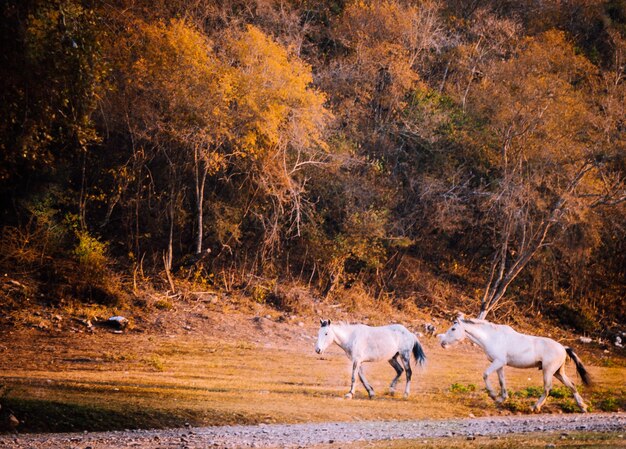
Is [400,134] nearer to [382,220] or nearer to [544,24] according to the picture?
[382,220]

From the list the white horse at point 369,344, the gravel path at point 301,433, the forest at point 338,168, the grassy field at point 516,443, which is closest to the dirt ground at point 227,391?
the gravel path at point 301,433

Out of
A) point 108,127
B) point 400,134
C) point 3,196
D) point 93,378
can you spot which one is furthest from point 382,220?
point 93,378

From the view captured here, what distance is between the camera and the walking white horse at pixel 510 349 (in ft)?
56.1

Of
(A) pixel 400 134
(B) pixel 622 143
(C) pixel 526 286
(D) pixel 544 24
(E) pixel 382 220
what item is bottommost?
(C) pixel 526 286

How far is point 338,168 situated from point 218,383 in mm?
15363

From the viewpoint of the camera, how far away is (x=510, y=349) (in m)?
17.3

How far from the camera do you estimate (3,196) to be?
1036 inches

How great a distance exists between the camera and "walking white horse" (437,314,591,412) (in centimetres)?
1711

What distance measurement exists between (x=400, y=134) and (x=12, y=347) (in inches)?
801

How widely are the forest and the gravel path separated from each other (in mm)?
12572

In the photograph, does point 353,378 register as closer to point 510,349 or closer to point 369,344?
point 369,344

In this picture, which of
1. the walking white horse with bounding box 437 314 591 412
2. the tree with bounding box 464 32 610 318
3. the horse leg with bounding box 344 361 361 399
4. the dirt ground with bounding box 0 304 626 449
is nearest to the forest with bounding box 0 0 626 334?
the tree with bounding box 464 32 610 318

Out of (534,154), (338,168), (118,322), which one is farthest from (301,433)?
(534,154)

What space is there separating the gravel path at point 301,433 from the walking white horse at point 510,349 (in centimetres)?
114
